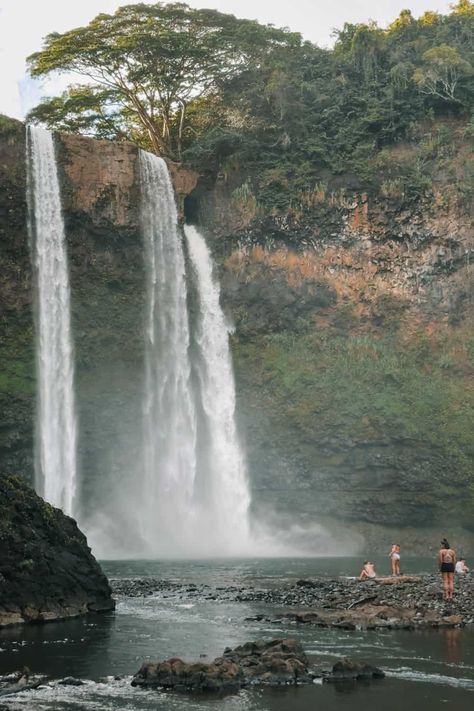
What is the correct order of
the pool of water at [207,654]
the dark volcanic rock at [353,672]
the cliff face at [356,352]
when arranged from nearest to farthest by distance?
the pool of water at [207,654] → the dark volcanic rock at [353,672] → the cliff face at [356,352]

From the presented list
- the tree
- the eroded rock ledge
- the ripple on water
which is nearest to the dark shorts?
the ripple on water

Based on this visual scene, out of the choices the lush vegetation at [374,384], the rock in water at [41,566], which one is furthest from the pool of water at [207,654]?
the lush vegetation at [374,384]

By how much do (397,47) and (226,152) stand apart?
40.8 feet

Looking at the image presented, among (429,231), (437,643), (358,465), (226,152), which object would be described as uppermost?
(226,152)

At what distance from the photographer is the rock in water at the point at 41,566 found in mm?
17750

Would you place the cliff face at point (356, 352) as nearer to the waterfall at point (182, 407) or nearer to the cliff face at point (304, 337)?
the cliff face at point (304, 337)

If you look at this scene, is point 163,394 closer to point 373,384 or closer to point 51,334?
point 51,334

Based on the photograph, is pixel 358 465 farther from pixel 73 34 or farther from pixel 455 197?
pixel 73 34

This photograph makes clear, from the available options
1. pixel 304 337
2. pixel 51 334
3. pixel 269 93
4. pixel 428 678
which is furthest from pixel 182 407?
pixel 428 678

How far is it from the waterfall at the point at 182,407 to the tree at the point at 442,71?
15.8 m

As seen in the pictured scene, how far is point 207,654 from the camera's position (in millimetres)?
14578

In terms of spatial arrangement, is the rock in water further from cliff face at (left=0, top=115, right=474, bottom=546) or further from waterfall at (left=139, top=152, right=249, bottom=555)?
cliff face at (left=0, top=115, right=474, bottom=546)

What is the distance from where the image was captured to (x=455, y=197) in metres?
45.3

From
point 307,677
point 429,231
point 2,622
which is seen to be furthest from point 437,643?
point 429,231
